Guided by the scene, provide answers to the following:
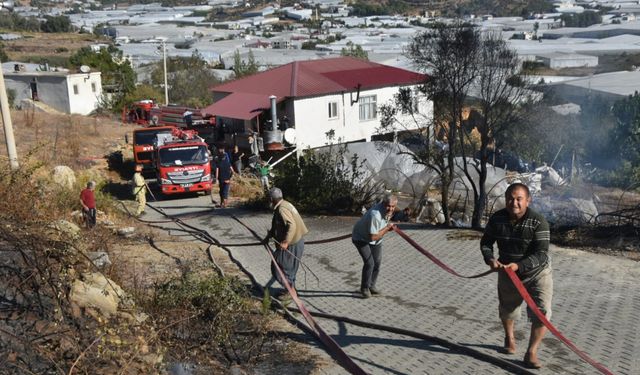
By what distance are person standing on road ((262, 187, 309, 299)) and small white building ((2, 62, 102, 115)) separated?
35.7m

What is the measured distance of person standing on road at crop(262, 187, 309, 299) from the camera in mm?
8602

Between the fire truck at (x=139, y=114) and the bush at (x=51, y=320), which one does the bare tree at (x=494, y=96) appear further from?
the fire truck at (x=139, y=114)

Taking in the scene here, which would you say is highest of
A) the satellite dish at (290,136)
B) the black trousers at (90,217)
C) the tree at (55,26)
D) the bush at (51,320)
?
the tree at (55,26)

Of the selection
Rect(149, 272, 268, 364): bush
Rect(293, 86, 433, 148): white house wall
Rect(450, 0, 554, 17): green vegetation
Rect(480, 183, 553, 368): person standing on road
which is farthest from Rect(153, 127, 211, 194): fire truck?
Rect(450, 0, 554, 17): green vegetation

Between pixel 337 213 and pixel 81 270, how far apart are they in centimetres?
941

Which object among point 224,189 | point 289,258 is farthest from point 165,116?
point 289,258

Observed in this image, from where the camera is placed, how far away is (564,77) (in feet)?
154

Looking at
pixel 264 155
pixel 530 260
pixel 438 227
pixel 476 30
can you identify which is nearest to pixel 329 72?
pixel 264 155

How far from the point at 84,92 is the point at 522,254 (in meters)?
40.7

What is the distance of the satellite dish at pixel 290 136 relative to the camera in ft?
93.2

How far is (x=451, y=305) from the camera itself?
8.66 m

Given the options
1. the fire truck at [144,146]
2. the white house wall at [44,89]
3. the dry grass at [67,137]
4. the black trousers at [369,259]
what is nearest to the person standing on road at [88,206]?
the black trousers at [369,259]

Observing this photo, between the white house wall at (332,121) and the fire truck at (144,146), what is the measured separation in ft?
24.2

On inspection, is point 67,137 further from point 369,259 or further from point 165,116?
point 369,259
